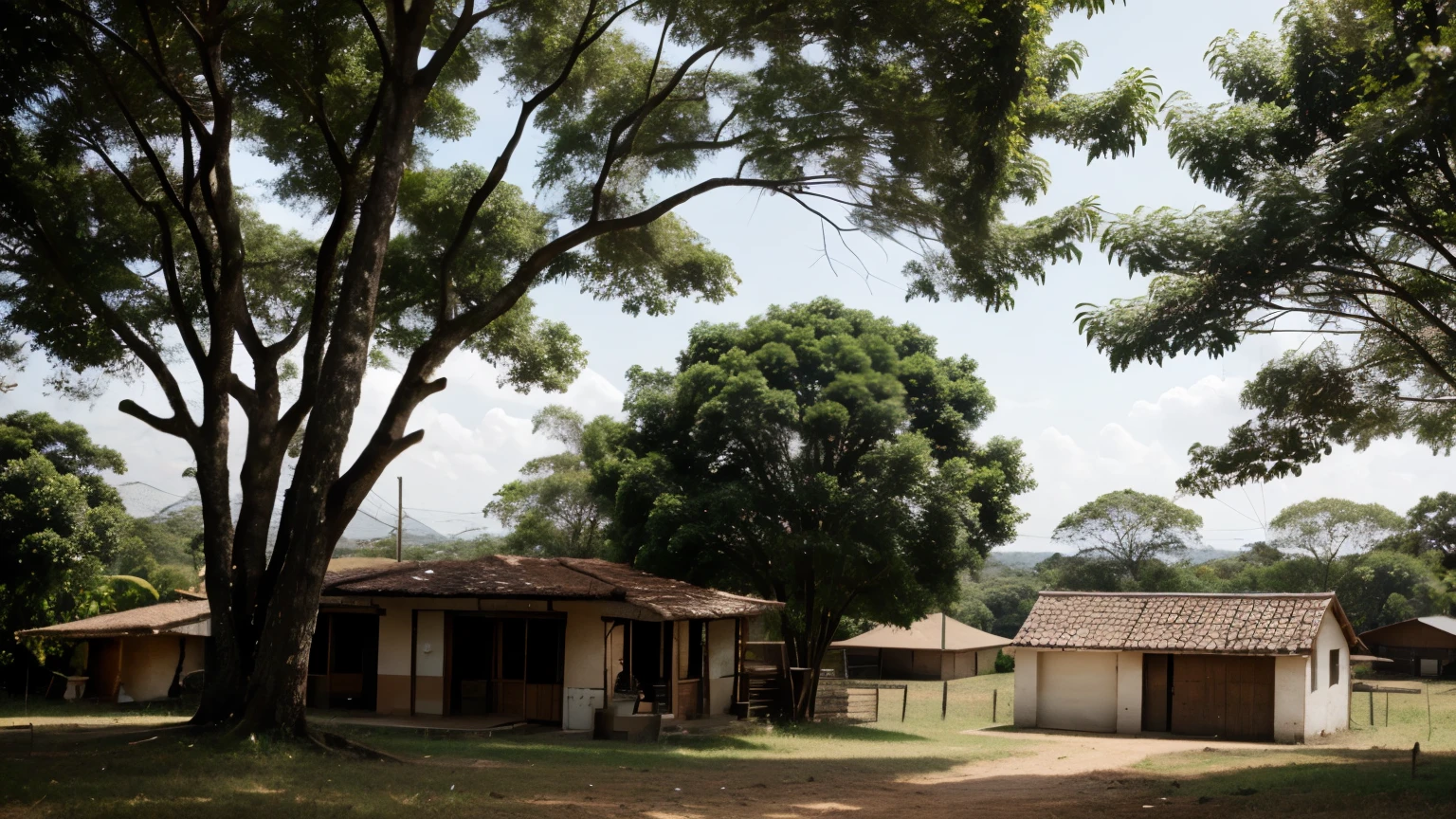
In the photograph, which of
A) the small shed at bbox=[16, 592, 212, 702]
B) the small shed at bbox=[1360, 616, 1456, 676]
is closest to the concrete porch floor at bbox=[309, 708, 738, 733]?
the small shed at bbox=[16, 592, 212, 702]

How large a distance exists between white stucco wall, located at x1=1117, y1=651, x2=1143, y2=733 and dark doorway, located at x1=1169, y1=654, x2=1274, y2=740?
0.71 metres

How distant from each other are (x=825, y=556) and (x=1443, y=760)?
10.9 m

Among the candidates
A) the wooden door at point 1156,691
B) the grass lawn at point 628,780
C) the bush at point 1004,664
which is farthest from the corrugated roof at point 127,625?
the bush at point 1004,664

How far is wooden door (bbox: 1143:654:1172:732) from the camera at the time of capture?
26422mm

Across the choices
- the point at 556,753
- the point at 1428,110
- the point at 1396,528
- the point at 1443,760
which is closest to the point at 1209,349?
the point at 1428,110

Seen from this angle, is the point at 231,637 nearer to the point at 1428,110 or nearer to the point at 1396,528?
the point at 1428,110

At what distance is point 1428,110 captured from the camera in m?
10.1

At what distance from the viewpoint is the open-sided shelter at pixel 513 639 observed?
65.1 feet

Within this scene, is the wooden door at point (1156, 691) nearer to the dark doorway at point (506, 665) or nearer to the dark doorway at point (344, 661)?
the dark doorway at point (506, 665)

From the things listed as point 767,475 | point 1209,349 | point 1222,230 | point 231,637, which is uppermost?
point 1222,230

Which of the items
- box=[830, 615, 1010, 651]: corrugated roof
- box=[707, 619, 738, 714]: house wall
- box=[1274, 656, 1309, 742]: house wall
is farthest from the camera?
box=[830, 615, 1010, 651]: corrugated roof

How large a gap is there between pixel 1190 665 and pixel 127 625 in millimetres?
23193

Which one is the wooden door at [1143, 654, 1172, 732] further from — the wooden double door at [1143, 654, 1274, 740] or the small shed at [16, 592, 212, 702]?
the small shed at [16, 592, 212, 702]

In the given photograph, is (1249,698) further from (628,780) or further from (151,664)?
(151,664)
